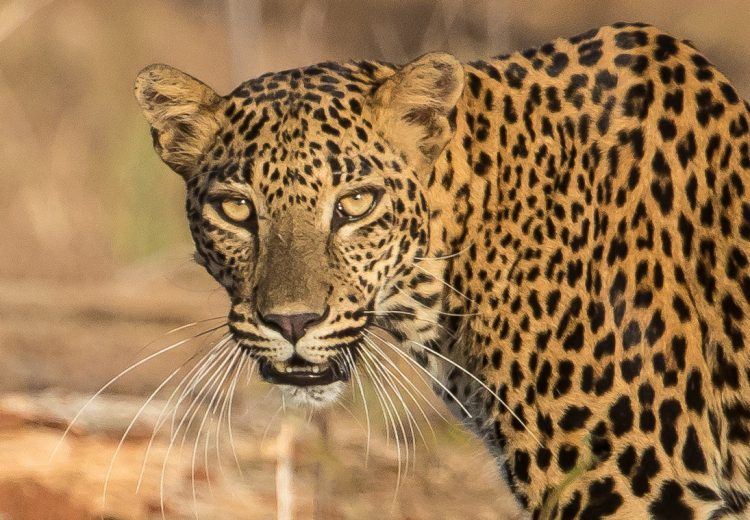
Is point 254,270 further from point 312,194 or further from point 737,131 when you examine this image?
point 737,131

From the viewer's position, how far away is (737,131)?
5.57 meters

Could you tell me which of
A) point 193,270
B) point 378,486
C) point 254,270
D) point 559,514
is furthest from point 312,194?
point 193,270

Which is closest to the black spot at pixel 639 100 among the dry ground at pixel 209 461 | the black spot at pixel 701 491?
the black spot at pixel 701 491

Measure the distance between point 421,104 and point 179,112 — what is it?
3.63ft

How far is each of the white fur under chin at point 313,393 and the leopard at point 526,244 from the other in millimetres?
12

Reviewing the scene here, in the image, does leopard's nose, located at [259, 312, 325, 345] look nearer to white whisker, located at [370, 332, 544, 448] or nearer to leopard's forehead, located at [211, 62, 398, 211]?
leopard's forehead, located at [211, 62, 398, 211]

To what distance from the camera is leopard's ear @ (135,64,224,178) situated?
5.86 meters

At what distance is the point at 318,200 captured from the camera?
18.1 ft

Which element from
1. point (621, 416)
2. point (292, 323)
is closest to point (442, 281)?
point (292, 323)

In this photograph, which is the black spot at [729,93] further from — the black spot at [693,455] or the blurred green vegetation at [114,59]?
the blurred green vegetation at [114,59]

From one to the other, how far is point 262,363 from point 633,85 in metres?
1.97

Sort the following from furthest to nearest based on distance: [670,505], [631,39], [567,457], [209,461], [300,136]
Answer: [209,461], [631,39], [300,136], [567,457], [670,505]

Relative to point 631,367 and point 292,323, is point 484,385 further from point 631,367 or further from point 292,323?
point 292,323

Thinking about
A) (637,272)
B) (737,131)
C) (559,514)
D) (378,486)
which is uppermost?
(737,131)
